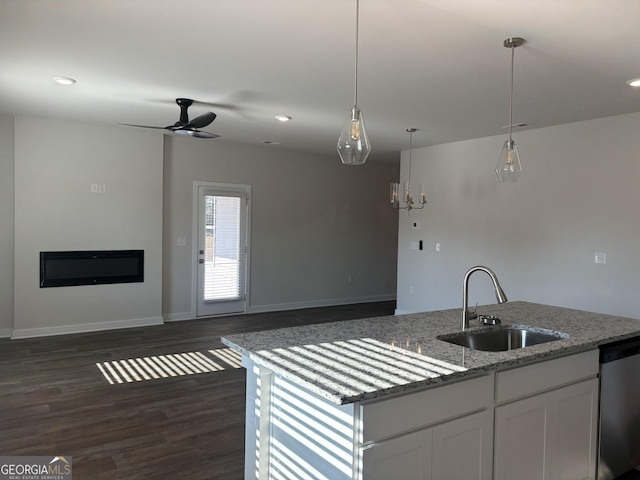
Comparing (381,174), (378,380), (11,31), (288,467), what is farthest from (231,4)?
(381,174)

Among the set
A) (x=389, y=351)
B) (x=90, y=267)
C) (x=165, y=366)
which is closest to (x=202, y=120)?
(x=165, y=366)

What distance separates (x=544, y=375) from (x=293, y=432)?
1.23 metres

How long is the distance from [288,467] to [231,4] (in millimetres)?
2338

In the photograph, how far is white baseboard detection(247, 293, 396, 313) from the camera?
25.3 ft

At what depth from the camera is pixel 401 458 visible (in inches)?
71.9

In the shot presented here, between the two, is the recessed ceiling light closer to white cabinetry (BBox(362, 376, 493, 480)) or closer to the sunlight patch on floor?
the sunlight patch on floor

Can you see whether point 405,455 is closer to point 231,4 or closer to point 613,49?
point 231,4

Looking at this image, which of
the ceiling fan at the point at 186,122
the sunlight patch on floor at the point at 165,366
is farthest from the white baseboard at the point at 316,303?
the ceiling fan at the point at 186,122

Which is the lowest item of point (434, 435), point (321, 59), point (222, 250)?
point (434, 435)

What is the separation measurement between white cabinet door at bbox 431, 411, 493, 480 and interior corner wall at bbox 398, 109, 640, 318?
3555mm

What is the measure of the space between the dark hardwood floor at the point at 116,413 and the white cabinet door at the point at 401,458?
1313 millimetres

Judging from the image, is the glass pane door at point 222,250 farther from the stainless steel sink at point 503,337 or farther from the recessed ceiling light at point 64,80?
the stainless steel sink at point 503,337

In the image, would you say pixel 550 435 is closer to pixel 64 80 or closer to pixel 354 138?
pixel 354 138

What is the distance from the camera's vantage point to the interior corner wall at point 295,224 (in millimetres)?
6914
